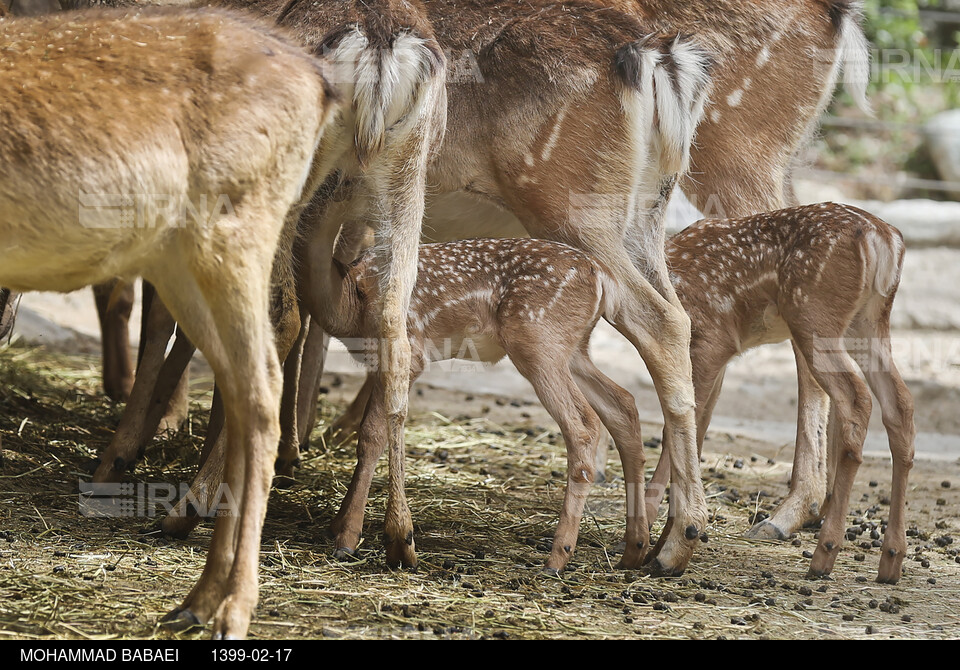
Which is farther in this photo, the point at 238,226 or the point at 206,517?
the point at 206,517

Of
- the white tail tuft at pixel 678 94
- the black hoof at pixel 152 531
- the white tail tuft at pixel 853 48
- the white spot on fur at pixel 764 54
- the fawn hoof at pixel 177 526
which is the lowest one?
the black hoof at pixel 152 531

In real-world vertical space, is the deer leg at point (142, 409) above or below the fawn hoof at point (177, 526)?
above

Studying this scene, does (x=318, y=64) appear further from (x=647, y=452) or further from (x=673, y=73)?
(x=647, y=452)

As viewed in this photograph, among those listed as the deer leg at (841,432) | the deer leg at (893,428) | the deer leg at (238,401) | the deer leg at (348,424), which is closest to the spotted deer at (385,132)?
the deer leg at (238,401)

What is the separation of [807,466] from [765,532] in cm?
45

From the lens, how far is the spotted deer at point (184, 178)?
346cm

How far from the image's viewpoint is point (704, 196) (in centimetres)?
603

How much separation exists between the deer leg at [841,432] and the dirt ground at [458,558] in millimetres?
143

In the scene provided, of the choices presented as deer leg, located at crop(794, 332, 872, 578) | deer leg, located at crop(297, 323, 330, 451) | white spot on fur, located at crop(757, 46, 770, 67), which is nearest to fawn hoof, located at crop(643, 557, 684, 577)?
deer leg, located at crop(794, 332, 872, 578)

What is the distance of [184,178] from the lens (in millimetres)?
3551

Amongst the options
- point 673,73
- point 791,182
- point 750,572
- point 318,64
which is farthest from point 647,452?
point 318,64

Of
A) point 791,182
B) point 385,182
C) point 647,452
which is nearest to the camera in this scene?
point 385,182
